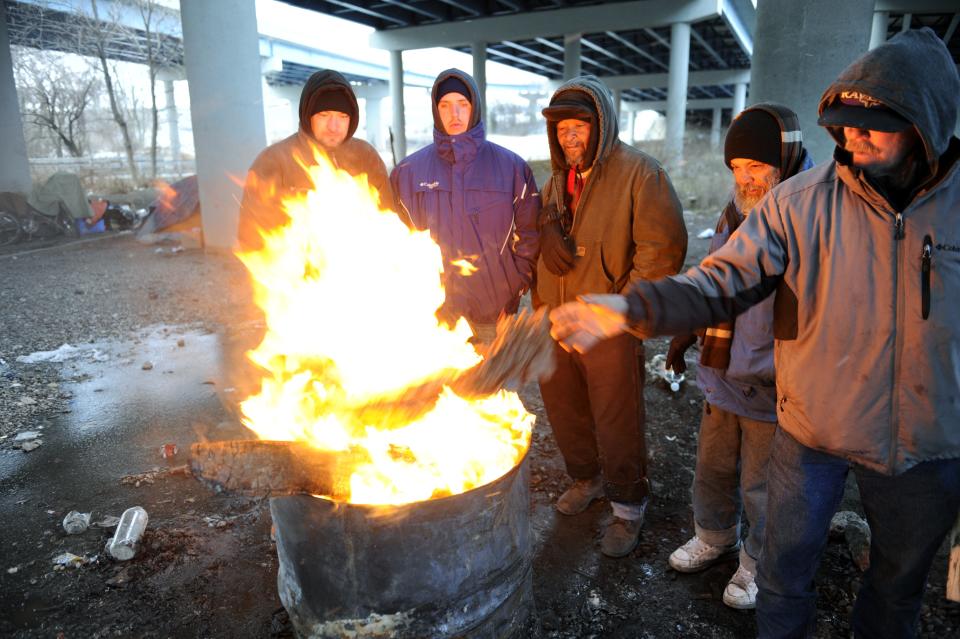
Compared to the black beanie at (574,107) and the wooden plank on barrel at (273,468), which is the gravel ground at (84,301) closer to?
the wooden plank on barrel at (273,468)

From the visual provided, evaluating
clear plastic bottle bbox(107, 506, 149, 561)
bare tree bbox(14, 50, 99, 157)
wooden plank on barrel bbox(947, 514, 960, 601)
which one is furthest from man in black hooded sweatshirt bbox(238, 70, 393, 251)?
bare tree bbox(14, 50, 99, 157)

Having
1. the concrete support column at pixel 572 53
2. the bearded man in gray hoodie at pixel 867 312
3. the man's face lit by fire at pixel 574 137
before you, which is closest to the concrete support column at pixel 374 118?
the concrete support column at pixel 572 53

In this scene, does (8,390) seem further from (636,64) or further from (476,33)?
(636,64)

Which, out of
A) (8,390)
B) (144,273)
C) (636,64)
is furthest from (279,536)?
(636,64)

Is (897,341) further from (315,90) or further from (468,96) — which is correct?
(315,90)

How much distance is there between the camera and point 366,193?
4035 millimetres

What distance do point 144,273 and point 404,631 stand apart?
999 cm

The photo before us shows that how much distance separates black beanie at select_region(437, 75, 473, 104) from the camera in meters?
3.80

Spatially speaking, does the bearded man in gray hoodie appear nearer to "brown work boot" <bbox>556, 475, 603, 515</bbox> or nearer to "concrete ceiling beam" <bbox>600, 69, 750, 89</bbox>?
"brown work boot" <bbox>556, 475, 603, 515</bbox>

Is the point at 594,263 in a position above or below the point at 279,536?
above

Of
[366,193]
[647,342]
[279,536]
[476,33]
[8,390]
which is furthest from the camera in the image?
[476,33]

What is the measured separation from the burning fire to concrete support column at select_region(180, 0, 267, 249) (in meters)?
8.00

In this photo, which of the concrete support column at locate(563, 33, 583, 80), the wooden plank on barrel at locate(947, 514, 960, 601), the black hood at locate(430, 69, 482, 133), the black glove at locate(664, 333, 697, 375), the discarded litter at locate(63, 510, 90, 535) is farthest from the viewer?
the concrete support column at locate(563, 33, 583, 80)

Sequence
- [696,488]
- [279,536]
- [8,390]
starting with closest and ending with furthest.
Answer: [279,536], [696,488], [8,390]
